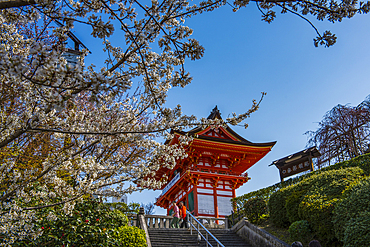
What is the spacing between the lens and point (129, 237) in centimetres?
909

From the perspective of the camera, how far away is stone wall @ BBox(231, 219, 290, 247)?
370 inches

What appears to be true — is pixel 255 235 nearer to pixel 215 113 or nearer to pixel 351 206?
pixel 351 206

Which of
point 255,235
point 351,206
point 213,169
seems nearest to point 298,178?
point 255,235

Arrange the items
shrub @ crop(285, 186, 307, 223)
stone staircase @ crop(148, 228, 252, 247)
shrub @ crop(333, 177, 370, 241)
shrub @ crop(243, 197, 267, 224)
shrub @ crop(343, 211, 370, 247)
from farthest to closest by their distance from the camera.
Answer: shrub @ crop(243, 197, 267, 224)
stone staircase @ crop(148, 228, 252, 247)
shrub @ crop(285, 186, 307, 223)
shrub @ crop(333, 177, 370, 241)
shrub @ crop(343, 211, 370, 247)

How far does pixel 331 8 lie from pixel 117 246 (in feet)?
27.7

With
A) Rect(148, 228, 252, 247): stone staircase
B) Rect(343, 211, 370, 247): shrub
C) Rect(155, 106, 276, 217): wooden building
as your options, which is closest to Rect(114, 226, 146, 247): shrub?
Rect(148, 228, 252, 247): stone staircase

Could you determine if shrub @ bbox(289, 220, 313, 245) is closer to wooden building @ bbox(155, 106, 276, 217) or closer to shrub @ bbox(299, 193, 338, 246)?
shrub @ bbox(299, 193, 338, 246)

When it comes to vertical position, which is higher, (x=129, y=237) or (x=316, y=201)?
(x=316, y=201)

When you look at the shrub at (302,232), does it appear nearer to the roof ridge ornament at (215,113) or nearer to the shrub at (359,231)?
the shrub at (359,231)

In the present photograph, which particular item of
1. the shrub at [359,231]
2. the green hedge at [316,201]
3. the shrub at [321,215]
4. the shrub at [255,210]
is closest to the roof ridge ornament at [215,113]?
the shrub at [255,210]

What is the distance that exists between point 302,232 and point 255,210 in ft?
12.0

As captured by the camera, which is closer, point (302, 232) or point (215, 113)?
point (302, 232)

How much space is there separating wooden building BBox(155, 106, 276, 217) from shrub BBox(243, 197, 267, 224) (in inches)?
208

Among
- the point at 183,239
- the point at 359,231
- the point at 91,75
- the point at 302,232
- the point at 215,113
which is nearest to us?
the point at 91,75
